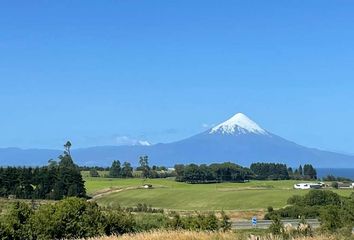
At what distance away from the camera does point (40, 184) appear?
104 m

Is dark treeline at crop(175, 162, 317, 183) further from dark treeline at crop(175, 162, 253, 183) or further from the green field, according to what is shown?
the green field

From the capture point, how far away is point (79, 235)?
29.9 meters

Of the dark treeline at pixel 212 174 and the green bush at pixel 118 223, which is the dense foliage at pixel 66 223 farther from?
the dark treeline at pixel 212 174

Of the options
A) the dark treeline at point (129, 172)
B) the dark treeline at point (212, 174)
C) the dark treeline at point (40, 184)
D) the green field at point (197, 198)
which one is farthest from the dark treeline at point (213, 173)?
the dark treeline at point (40, 184)

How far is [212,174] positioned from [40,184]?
5333cm

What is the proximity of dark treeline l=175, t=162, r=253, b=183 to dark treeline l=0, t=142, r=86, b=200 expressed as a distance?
43484 millimetres

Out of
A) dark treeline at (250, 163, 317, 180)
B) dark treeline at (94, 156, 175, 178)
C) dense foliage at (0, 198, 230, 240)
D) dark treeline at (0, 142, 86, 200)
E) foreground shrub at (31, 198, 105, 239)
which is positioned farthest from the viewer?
dark treeline at (250, 163, 317, 180)

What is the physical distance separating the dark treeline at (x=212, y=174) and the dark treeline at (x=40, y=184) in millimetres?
43484

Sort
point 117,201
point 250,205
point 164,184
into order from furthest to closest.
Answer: point 164,184 < point 117,201 < point 250,205

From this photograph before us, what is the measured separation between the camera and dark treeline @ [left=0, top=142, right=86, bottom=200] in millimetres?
102062

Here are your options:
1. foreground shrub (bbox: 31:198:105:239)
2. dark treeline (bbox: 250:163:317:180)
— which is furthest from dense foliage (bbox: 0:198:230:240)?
dark treeline (bbox: 250:163:317:180)

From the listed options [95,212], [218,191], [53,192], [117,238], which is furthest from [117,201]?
[117,238]

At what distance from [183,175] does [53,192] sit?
164 ft

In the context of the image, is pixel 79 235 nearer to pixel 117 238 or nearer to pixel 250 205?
pixel 117 238
